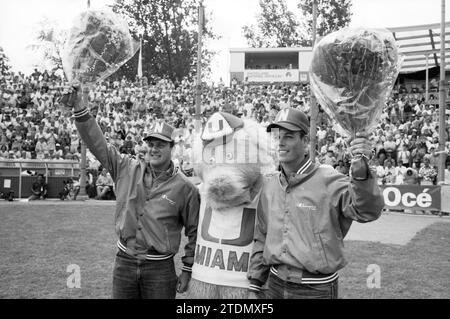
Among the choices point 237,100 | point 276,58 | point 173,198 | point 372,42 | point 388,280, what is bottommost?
point 388,280

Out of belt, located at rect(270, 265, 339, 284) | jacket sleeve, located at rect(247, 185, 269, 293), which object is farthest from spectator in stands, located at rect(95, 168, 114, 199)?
belt, located at rect(270, 265, 339, 284)

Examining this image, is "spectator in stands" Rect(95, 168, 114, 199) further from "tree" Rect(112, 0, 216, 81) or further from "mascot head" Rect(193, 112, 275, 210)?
"tree" Rect(112, 0, 216, 81)

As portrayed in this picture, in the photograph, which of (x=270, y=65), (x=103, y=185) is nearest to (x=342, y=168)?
(x=103, y=185)

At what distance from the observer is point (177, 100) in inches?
990

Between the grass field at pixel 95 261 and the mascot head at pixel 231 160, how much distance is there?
269 cm

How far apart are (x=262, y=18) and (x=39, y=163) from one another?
128 feet

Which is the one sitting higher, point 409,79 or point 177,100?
point 409,79

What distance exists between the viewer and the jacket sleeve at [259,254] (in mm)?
2871

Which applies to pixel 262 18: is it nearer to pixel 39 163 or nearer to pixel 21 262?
pixel 39 163

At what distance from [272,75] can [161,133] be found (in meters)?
31.2

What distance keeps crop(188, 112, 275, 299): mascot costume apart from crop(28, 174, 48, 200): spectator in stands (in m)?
13.7

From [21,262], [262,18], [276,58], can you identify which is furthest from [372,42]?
[262,18]

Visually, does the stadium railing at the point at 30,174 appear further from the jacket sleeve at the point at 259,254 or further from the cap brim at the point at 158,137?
the jacket sleeve at the point at 259,254

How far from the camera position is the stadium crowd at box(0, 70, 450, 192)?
601 inches
